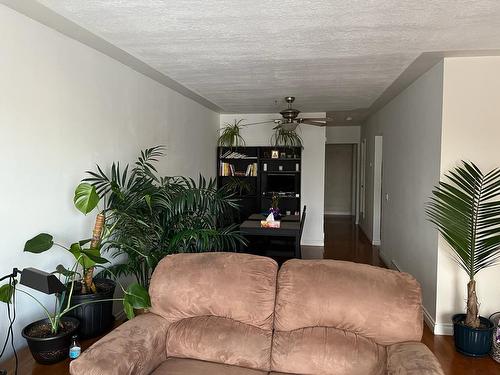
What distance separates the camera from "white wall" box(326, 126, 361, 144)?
31.7 ft

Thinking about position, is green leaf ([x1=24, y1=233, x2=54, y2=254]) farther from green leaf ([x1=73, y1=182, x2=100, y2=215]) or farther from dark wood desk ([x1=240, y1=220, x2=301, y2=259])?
dark wood desk ([x1=240, y1=220, x2=301, y2=259])

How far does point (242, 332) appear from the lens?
6.99 ft

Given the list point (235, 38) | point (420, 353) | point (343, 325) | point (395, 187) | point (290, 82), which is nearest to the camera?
point (420, 353)

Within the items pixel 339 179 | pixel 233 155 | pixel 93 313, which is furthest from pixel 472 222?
pixel 339 179

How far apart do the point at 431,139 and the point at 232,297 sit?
2703mm

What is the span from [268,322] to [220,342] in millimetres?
301

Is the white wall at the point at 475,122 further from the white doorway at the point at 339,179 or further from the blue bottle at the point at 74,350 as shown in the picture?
the white doorway at the point at 339,179

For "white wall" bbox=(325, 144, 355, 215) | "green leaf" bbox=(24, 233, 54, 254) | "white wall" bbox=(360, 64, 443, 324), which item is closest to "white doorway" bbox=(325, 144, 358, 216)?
"white wall" bbox=(325, 144, 355, 215)

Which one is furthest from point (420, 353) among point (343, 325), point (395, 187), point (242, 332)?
point (395, 187)

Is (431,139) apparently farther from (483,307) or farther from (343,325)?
(343,325)

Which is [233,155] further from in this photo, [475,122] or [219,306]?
[219,306]

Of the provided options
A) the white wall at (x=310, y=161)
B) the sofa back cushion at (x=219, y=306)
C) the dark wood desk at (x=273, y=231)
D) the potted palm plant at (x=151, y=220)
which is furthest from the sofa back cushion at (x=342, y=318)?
the white wall at (x=310, y=161)

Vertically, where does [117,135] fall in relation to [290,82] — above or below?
below

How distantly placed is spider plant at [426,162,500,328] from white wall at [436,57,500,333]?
21cm
